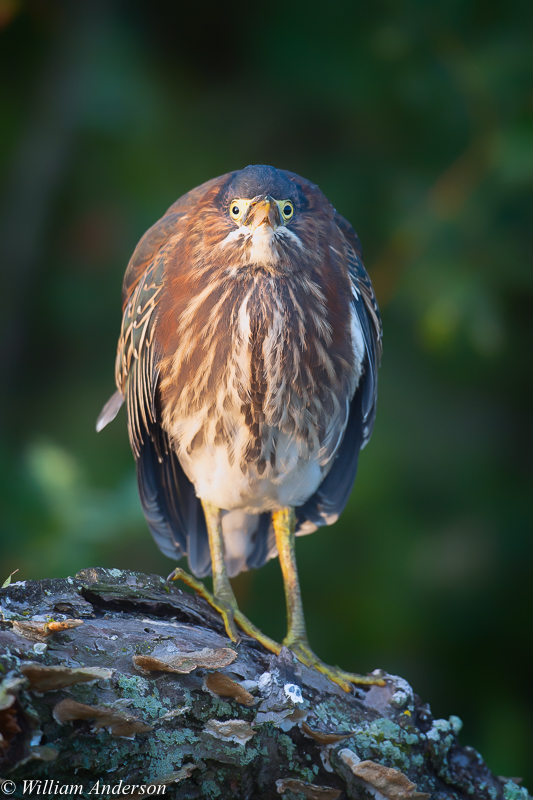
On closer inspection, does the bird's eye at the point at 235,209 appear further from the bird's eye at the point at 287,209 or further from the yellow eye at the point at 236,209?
the bird's eye at the point at 287,209

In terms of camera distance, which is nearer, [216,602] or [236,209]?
[236,209]

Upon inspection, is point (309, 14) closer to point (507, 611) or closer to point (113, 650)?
point (507, 611)

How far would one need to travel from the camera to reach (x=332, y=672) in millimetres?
2459

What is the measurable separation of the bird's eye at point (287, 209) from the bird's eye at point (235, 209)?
141 millimetres

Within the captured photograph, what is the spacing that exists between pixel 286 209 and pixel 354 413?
925 mm

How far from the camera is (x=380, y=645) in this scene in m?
4.04

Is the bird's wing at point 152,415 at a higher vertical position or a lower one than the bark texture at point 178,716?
higher

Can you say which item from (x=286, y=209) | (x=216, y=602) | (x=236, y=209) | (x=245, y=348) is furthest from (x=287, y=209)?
(x=216, y=602)

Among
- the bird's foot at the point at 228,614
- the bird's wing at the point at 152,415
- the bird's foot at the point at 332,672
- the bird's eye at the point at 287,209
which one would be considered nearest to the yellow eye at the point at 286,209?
the bird's eye at the point at 287,209

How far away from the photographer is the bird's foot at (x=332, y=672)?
2295mm

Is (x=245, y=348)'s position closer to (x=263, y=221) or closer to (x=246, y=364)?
(x=246, y=364)

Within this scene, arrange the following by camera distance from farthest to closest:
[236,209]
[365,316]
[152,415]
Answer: [365,316], [152,415], [236,209]

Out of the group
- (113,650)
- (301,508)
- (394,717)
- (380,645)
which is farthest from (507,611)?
(113,650)

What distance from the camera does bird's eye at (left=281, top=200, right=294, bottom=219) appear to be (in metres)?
2.45
